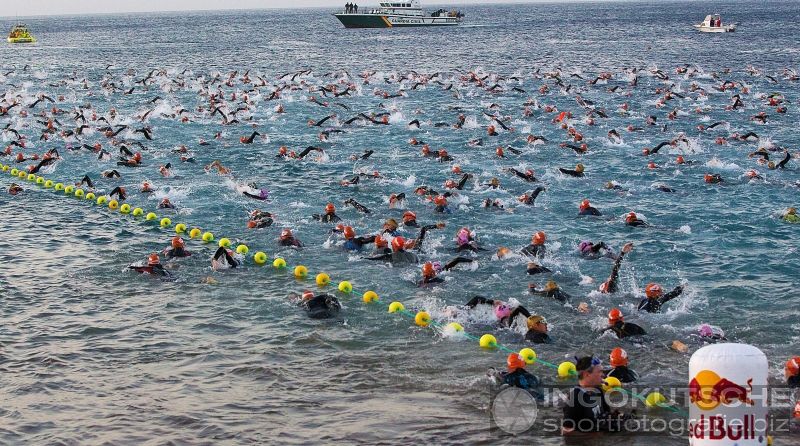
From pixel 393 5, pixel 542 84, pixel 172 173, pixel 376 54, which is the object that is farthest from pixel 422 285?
pixel 393 5

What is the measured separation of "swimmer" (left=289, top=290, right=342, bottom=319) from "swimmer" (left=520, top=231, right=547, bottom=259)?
5497 mm

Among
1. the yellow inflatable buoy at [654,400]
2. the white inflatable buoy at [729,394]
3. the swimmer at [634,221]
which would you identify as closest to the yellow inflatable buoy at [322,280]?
the yellow inflatable buoy at [654,400]

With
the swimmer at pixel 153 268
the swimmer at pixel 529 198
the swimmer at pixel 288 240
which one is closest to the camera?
the swimmer at pixel 153 268

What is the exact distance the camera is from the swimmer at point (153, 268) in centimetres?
1942

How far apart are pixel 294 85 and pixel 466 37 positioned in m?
65.4

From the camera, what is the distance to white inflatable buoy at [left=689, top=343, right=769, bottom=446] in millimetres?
8430

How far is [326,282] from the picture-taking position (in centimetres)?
1892

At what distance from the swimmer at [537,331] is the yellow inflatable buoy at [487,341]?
0.68 m

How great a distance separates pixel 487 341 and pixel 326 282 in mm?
5110

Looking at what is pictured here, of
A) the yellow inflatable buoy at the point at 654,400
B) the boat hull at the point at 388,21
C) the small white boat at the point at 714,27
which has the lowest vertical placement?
the yellow inflatable buoy at the point at 654,400

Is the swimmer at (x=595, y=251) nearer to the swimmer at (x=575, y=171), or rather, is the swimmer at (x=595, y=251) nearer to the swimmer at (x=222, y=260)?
the swimmer at (x=575, y=171)

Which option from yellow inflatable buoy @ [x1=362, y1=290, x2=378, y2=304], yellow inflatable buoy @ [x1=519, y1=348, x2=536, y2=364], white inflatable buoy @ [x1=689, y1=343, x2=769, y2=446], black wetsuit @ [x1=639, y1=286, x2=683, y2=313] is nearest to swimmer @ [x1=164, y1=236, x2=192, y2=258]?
yellow inflatable buoy @ [x1=362, y1=290, x2=378, y2=304]

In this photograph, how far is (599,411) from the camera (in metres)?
11.6

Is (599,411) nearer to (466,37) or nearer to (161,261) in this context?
(161,261)
